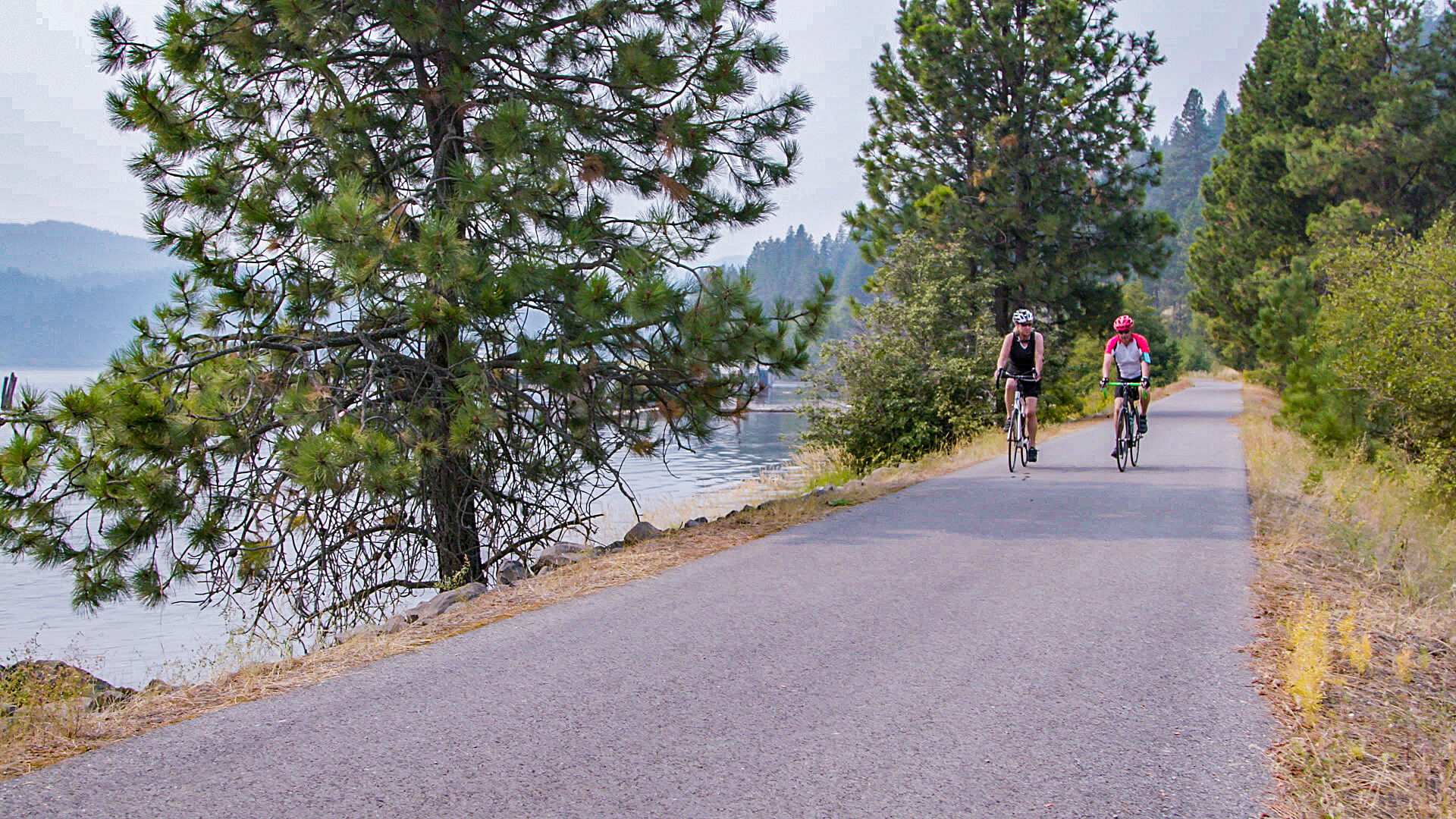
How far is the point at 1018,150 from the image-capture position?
24.8m

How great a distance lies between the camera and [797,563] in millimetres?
7215

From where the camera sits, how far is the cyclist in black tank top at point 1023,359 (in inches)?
454

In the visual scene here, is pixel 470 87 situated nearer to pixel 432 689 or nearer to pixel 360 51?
pixel 360 51

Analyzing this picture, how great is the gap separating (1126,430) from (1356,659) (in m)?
8.89

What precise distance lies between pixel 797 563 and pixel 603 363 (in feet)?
10.5

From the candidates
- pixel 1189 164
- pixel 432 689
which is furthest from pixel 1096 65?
pixel 1189 164

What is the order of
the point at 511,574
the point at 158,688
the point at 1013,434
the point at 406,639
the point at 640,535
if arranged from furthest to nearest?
1. the point at 1013,434
2. the point at 640,535
3. the point at 511,574
4. the point at 406,639
5. the point at 158,688

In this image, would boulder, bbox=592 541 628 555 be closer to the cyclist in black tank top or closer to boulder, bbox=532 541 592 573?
boulder, bbox=532 541 592 573

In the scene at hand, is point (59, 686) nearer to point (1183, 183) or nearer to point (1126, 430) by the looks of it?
point (1126, 430)

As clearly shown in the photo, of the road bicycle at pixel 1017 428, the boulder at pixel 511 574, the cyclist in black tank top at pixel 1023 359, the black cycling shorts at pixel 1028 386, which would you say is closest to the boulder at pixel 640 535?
the boulder at pixel 511 574

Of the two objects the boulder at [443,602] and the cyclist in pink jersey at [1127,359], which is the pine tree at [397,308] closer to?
the boulder at [443,602]

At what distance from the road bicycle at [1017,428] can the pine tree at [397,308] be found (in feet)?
12.3

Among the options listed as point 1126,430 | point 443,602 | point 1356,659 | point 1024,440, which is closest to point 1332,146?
point 1126,430

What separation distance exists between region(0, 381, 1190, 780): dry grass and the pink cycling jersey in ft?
9.82
